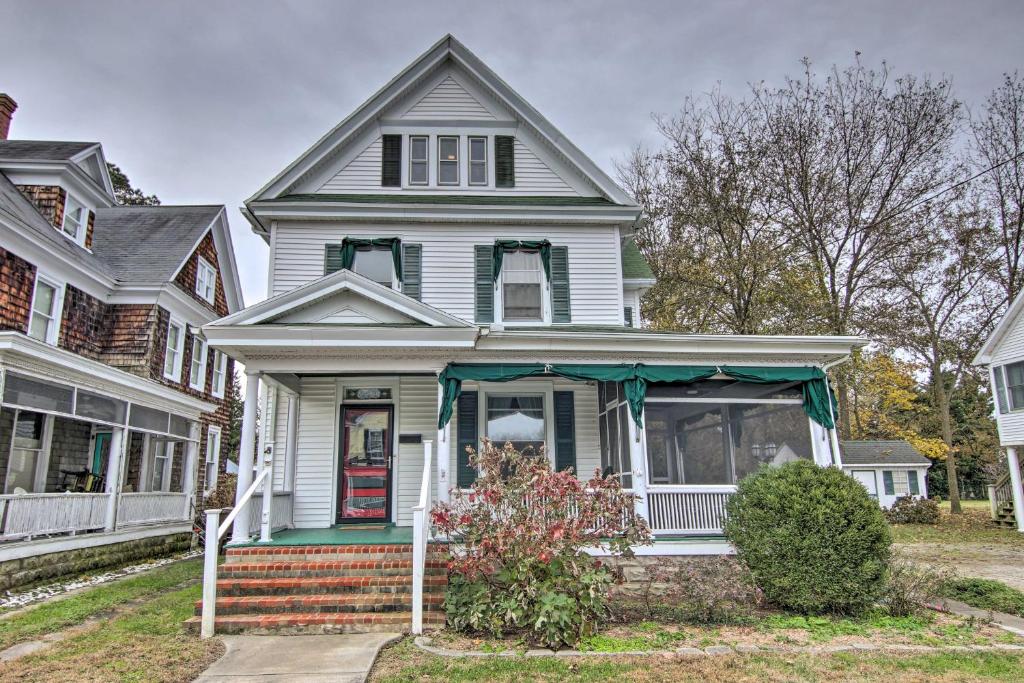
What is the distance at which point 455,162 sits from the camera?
12594 mm

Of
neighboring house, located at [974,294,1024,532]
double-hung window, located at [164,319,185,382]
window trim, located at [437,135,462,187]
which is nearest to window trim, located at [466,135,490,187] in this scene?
window trim, located at [437,135,462,187]

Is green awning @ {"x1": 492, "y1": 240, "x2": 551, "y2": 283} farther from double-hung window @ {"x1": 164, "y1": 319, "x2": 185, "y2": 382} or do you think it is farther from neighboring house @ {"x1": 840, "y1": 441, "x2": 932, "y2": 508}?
neighboring house @ {"x1": 840, "y1": 441, "x2": 932, "y2": 508}

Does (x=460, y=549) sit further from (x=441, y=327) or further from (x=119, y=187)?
A: (x=119, y=187)

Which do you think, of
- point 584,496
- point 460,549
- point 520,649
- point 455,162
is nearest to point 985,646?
point 584,496

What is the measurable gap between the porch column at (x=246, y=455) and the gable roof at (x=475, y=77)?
4.78 metres

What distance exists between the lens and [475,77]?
1248 centimetres

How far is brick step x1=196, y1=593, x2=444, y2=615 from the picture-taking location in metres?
7.14

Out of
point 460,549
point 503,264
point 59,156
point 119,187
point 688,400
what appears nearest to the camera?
point 460,549

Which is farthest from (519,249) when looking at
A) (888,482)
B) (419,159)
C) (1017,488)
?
(888,482)

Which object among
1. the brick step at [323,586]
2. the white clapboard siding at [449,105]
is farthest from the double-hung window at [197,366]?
the brick step at [323,586]

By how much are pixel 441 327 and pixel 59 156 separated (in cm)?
1151

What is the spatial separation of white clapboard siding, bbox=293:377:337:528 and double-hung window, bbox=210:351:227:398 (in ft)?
33.2

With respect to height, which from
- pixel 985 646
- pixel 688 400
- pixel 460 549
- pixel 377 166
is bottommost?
pixel 985 646

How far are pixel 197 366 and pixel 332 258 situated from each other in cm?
941
